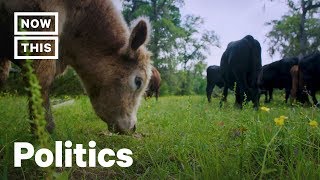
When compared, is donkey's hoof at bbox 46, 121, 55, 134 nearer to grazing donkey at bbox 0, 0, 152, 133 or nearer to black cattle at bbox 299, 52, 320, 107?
grazing donkey at bbox 0, 0, 152, 133

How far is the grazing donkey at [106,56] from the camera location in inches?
152

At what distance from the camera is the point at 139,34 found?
13.0ft

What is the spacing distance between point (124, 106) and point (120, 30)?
2.82 feet

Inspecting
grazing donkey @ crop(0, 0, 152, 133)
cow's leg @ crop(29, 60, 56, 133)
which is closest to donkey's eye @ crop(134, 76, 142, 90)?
grazing donkey @ crop(0, 0, 152, 133)

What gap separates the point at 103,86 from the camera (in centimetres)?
401

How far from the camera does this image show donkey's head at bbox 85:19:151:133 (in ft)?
13.1

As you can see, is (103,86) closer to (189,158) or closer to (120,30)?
(120,30)

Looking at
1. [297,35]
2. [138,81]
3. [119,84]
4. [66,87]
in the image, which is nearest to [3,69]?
[119,84]

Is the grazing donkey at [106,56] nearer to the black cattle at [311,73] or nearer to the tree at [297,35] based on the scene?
the black cattle at [311,73]

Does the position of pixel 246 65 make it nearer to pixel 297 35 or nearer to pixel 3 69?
pixel 3 69

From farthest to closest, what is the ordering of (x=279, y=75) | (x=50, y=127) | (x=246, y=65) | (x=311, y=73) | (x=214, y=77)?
(x=214, y=77) < (x=279, y=75) < (x=311, y=73) < (x=246, y=65) < (x=50, y=127)

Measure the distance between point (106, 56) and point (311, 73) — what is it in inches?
339

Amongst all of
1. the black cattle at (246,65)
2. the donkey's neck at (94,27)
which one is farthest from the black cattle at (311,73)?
the donkey's neck at (94,27)

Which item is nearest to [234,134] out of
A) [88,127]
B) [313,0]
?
[88,127]
